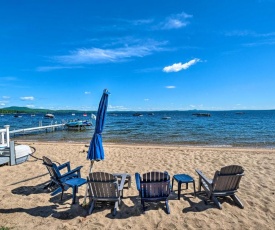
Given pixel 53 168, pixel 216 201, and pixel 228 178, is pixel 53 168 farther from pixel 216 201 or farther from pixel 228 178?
pixel 228 178

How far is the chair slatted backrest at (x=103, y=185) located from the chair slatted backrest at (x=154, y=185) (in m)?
0.59

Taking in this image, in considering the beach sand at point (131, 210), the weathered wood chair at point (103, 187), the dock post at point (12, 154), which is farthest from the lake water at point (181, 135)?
the weathered wood chair at point (103, 187)

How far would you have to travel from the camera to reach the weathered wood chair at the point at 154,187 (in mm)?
4629

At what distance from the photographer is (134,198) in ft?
17.7

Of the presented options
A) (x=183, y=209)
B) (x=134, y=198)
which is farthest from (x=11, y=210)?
(x=183, y=209)

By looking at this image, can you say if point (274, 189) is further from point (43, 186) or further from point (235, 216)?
point (43, 186)

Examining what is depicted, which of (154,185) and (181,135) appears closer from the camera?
(154,185)

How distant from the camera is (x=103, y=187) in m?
4.56

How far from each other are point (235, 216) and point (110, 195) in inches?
103

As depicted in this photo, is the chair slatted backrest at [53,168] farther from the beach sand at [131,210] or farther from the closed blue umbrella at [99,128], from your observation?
the closed blue umbrella at [99,128]

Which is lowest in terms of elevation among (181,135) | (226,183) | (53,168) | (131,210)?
(181,135)

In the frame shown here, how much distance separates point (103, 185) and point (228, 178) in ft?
9.09

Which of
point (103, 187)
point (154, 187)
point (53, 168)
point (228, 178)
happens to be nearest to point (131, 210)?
point (154, 187)

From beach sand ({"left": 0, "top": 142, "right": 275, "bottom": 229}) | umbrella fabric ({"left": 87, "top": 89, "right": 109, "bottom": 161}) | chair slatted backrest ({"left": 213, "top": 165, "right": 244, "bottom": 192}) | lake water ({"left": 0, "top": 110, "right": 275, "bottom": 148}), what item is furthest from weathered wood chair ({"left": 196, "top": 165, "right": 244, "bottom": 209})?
lake water ({"left": 0, "top": 110, "right": 275, "bottom": 148})
